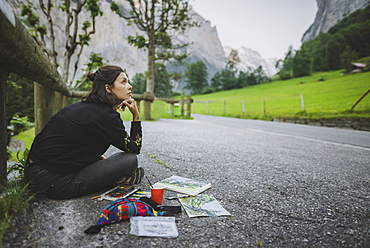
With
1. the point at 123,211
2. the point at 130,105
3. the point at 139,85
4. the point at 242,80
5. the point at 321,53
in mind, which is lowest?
the point at 123,211

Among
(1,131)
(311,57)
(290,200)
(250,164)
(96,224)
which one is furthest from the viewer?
(311,57)

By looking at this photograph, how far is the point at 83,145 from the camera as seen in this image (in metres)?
1.78

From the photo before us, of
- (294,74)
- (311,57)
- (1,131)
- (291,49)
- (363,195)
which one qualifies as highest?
(291,49)

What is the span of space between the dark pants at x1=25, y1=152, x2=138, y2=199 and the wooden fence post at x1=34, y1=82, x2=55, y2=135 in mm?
1934

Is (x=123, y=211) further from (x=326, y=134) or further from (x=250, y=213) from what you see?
(x=326, y=134)

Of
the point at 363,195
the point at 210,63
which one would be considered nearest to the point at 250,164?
the point at 363,195

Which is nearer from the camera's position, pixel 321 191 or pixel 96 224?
pixel 96 224

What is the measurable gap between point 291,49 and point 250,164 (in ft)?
308

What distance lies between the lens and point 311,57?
60.6 m

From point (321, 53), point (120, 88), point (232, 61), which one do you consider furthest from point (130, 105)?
point (232, 61)

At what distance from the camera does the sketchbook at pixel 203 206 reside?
1676 millimetres

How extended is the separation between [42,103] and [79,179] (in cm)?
216

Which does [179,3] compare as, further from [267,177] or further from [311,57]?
[311,57]

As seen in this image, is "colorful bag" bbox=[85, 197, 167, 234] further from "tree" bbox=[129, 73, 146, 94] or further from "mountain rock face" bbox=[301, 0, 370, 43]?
"tree" bbox=[129, 73, 146, 94]
